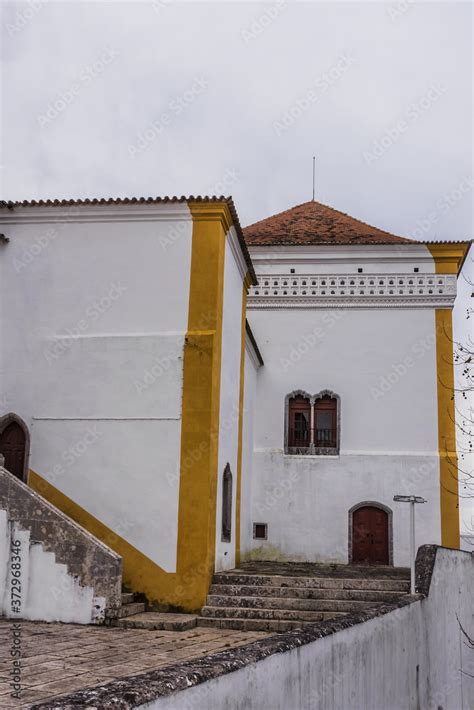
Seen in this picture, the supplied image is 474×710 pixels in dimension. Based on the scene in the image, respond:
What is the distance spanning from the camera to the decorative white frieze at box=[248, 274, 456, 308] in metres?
17.9

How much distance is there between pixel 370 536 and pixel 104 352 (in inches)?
306

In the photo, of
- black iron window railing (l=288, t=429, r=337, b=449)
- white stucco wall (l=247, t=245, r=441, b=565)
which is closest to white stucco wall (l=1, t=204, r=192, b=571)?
white stucco wall (l=247, t=245, r=441, b=565)

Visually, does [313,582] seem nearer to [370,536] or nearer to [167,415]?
[167,415]

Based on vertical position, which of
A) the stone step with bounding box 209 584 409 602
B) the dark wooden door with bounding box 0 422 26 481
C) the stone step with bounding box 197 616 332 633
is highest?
the dark wooden door with bounding box 0 422 26 481

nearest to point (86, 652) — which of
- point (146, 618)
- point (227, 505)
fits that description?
point (146, 618)

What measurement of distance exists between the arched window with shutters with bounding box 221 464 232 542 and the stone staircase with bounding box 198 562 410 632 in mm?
1227

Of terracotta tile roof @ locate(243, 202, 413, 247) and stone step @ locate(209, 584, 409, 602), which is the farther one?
terracotta tile roof @ locate(243, 202, 413, 247)

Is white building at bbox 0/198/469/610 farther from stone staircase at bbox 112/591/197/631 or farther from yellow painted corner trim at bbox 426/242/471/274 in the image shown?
yellow painted corner trim at bbox 426/242/471/274

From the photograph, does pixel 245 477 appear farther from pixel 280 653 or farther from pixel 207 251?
pixel 280 653

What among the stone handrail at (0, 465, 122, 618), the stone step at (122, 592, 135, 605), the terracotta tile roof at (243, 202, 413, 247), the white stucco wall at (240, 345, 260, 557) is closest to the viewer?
the stone handrail at (0, 465, 122, 618)

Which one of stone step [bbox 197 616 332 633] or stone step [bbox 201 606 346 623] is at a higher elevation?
stone step [bbox 201 606 346 623]

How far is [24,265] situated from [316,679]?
9.09 metres

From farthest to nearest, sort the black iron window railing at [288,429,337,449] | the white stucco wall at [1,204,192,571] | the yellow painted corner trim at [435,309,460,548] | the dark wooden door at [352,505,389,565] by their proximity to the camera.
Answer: the black iron window railing at [288,429,337,449] < the dark wooden door at [352,505,389,565] < the yellow painted corner trim at [435,309,460,548] < the white stucco wall at [1,204,192,571]

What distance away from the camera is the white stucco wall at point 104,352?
11867 millimetres
